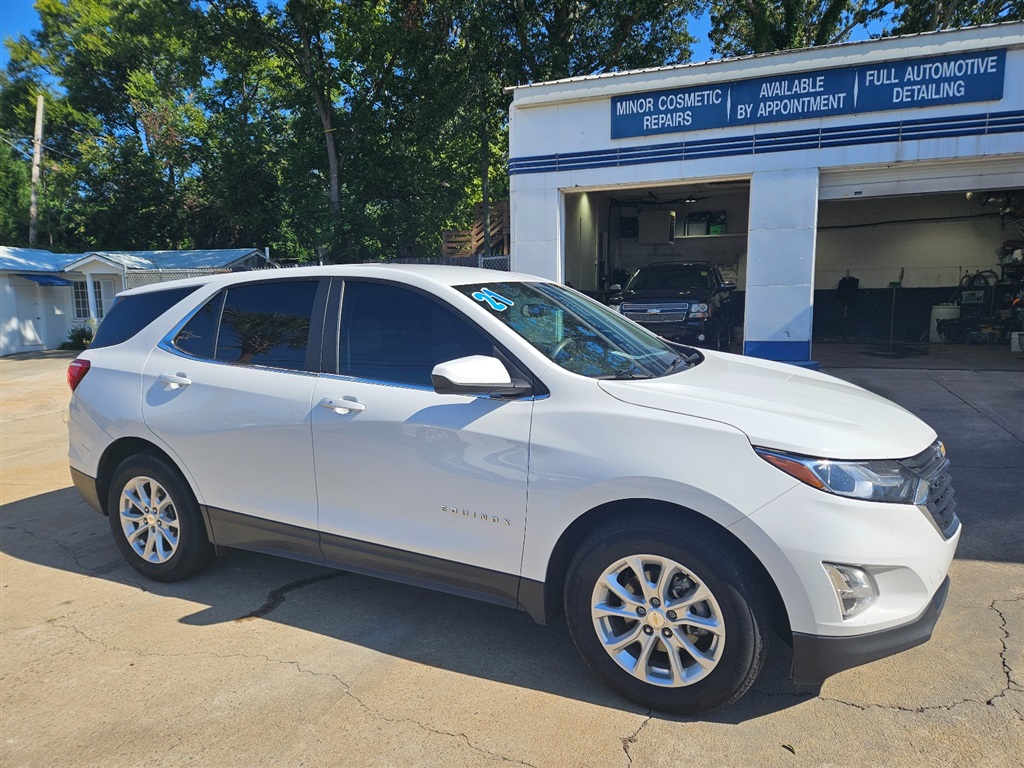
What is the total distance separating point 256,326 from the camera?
151 inches

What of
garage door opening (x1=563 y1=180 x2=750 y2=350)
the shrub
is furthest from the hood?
the shrub

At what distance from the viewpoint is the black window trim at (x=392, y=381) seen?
2947mm

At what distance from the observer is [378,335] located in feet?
11.2

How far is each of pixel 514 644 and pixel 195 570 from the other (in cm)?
202

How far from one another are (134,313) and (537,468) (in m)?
3.04

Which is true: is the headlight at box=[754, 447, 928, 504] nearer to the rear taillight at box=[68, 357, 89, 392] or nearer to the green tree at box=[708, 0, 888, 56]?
the rear taillight at box=[68, 357, 89, 392]

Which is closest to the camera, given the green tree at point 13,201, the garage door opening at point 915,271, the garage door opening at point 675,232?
the garage door opening at point 915,271

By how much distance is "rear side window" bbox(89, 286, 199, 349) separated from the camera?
4.23 metres

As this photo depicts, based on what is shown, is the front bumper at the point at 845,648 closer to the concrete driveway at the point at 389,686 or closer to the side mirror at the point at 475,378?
the concrete driveway at the point at 389,686

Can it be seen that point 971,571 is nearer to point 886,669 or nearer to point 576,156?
point 886,669

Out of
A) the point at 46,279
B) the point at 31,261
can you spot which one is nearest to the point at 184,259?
the point at 46,279

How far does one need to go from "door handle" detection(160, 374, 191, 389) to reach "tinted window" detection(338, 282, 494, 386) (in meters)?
1.05

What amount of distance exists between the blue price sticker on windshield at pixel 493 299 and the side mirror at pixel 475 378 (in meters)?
0.44

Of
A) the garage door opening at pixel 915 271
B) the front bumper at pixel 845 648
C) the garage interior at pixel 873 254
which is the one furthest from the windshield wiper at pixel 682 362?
the garage door opening at pixel 915 271
